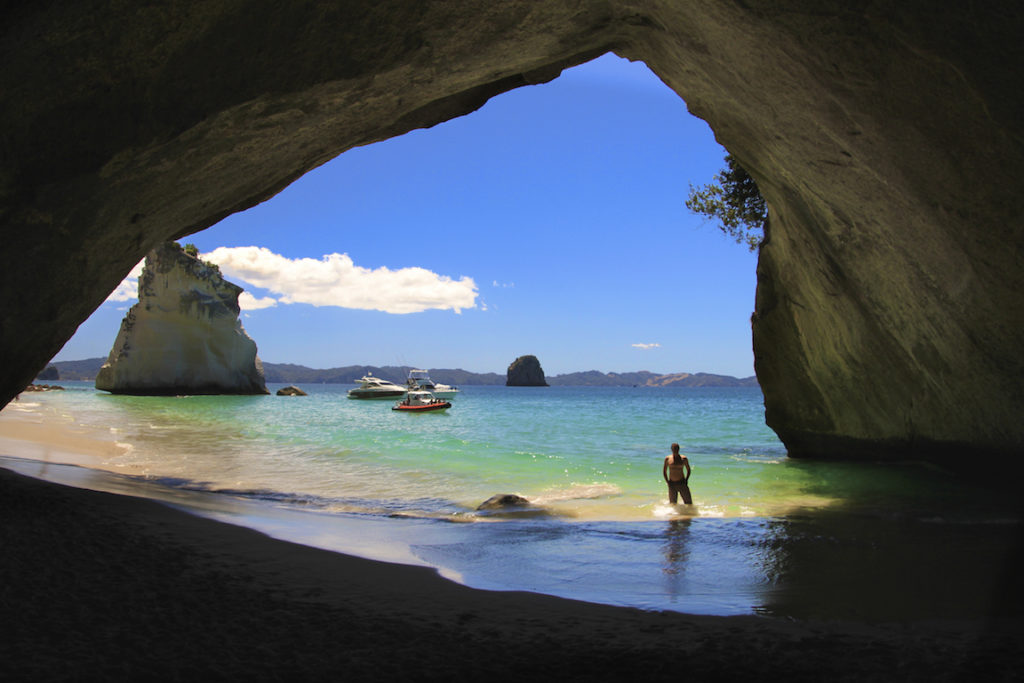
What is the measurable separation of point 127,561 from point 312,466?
10854mm

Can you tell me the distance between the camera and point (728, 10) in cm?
501

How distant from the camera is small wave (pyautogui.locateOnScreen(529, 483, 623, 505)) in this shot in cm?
1116

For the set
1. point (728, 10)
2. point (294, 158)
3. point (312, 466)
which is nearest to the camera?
point (728, 10)

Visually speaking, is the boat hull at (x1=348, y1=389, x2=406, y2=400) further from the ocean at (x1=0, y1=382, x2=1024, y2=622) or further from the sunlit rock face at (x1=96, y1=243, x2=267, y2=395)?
the ocean at (x1=0, y1=382, x2=1024, y2=622)

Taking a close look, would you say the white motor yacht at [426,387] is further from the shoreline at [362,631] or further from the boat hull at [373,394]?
the shoreline at [362,631]

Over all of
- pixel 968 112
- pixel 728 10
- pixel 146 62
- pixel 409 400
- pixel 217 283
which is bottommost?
pixel 409 400

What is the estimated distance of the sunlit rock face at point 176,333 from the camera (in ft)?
175

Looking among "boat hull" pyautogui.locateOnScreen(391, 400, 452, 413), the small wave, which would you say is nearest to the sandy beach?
the small wave

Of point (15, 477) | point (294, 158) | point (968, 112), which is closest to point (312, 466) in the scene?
point (15, 477)

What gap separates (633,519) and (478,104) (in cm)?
623

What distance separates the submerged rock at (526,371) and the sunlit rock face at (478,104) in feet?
488

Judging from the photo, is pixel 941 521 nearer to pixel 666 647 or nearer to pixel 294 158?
pixel 666 647

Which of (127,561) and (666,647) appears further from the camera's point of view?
(127,561)

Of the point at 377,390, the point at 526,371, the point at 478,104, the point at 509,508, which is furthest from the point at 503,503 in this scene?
the point at 526,371
